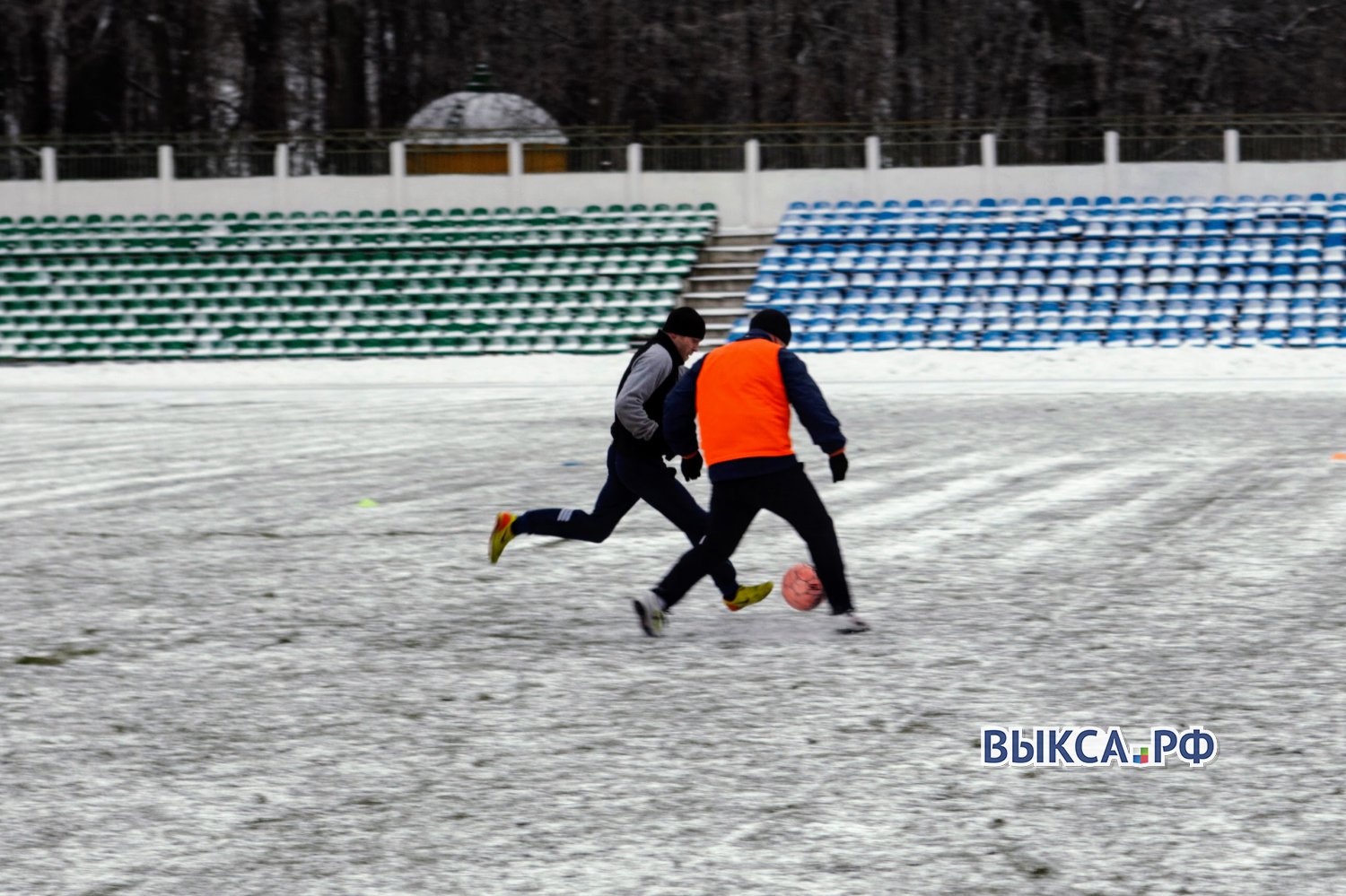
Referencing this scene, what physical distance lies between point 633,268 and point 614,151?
5153 millimetres

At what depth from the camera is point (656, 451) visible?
821cm

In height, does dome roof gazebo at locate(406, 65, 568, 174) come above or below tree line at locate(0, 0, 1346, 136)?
below

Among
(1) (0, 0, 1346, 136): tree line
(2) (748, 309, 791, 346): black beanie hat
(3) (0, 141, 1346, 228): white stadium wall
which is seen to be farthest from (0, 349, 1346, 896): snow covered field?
(1) (0, 0, 1346, 136): tree line

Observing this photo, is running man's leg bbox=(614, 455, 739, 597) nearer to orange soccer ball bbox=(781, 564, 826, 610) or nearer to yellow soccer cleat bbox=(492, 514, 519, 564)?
orange soccer ball bbox=(781, 564, 826, 610)

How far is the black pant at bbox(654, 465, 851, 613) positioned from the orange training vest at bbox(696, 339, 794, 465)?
0.15 metres

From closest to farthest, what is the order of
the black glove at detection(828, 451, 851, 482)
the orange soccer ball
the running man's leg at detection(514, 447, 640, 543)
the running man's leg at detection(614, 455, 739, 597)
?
1. the black glove at detection(828, 451, 851, 482)
2. the orange soccer ball
3. the running man's leg at detection(614, 455, 739, 597)
4. the running man's leg at detection(514, 447, 640, 543)

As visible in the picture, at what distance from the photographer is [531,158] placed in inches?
1570

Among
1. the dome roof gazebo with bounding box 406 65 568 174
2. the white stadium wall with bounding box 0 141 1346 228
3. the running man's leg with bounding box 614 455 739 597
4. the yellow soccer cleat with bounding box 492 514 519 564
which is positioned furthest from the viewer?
the dome roof gazebo with bounding box 406 65 568 174

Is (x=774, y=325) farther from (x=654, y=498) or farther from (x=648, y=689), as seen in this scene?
(x=648, y=689)

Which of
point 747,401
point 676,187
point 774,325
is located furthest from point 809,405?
point 676,187

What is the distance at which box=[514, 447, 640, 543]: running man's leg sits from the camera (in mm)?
8625

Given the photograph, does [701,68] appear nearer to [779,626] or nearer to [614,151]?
[614,151]

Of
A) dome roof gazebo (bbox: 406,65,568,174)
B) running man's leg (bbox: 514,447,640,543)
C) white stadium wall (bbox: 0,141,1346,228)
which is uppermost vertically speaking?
dome roof gazebo (bbox: 406,65,568,174)

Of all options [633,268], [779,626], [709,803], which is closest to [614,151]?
[633,268]
